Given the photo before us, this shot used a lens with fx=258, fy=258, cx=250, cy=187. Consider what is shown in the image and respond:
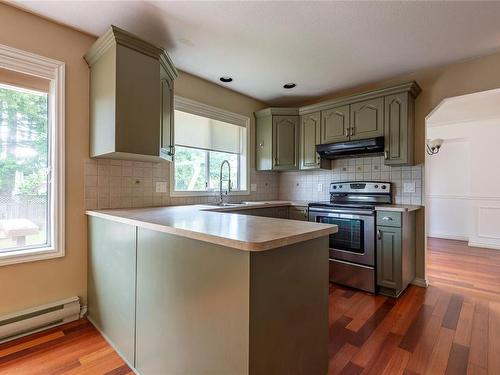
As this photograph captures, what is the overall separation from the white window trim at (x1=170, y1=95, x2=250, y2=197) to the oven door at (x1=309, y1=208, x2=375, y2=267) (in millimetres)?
1323

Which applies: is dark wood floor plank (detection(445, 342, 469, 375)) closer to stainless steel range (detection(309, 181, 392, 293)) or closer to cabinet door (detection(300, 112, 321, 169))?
stainless steel range (detection(309, 181, 392, 293))

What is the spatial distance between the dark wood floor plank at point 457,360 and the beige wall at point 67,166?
2.73m

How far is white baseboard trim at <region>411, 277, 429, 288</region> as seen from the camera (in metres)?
2.87

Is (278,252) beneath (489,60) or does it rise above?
beneath

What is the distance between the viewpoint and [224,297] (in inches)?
41.9

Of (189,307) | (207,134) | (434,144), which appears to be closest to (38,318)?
(189,307)

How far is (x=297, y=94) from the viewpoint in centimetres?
366

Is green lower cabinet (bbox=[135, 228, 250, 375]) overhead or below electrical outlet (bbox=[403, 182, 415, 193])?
below

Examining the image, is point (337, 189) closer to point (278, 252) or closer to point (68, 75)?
point (278, 252)

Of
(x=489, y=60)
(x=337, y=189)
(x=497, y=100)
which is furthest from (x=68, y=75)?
(x=497, y=100)

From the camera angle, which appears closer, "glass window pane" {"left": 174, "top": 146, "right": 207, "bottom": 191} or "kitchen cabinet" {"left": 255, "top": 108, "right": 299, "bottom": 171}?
"glass window pane" {"left": 174, "top": 146, "right": 207, "bottom": 191}

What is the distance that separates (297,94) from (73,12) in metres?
2.64

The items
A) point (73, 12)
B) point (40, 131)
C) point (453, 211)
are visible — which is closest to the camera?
point (73, 12)

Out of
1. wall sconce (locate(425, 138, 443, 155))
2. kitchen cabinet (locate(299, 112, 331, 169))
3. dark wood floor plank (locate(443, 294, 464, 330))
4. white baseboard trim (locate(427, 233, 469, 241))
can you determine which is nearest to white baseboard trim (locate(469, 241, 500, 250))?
white baseboard trim (locate(427, 233, 469, 241))
